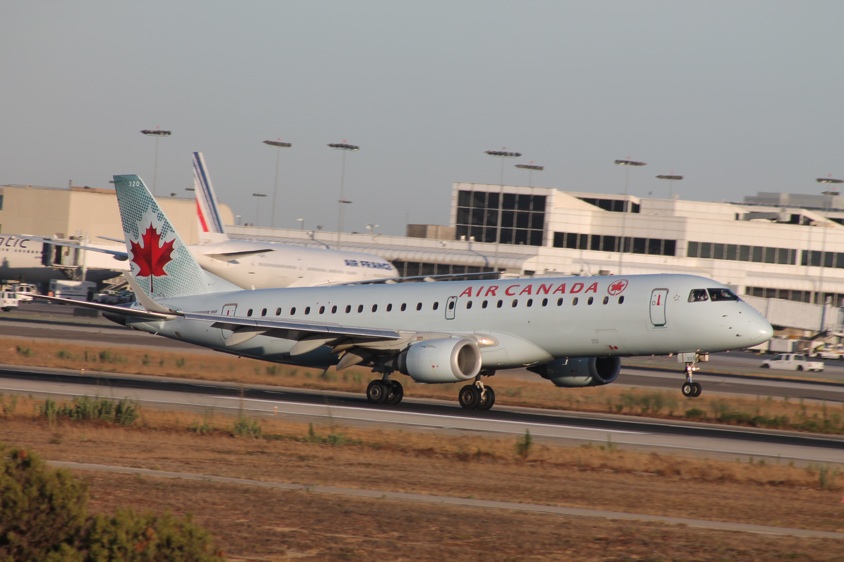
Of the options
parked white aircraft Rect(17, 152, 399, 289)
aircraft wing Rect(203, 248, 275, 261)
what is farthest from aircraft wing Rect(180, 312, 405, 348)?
aircraft wing Rect(203, 248, 275, 261)

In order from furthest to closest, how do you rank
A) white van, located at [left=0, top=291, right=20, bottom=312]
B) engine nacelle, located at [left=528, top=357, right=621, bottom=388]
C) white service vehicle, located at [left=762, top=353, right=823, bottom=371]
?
1. white van, located at [left=0, top=291, right=20, bottom=312]
2. white service vehicle, located at [left=762, top=353, right=823, bottom=371]
3. engine nacelle, located at [left=528, top=357, right=621, bottom=388]

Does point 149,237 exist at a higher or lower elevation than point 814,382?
higher

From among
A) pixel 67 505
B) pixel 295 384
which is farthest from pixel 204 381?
pixel 67 505

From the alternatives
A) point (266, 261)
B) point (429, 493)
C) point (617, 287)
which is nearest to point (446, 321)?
point (617, 287)

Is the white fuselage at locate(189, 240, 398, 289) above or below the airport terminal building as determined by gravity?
below

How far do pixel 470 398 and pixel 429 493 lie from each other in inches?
631

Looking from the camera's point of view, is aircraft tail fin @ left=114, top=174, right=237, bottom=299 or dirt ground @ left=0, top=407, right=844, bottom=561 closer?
dirt ground @ left=0, top=407, right=844, bottom=561

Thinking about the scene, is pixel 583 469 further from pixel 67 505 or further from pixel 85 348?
pixel 85 348

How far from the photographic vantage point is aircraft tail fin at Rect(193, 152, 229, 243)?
82688 millimetres

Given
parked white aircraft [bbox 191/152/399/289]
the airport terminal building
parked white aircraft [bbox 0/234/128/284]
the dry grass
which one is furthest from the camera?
parked white aircraft [bbox 0/234/128/284]

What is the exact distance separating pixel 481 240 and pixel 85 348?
7205 centimetres

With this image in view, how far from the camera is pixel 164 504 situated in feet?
47.8

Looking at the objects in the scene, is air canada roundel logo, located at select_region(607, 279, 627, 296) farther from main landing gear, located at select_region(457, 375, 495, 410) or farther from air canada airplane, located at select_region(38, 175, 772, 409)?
main landing gear, located at select_region(457, 375, 495, 410)

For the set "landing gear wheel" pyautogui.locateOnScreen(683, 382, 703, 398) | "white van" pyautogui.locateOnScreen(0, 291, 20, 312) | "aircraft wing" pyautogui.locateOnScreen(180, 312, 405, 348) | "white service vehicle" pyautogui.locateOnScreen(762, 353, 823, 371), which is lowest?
"white van" pyautogui.locateOnScreen(0, 291, 20, 312)
